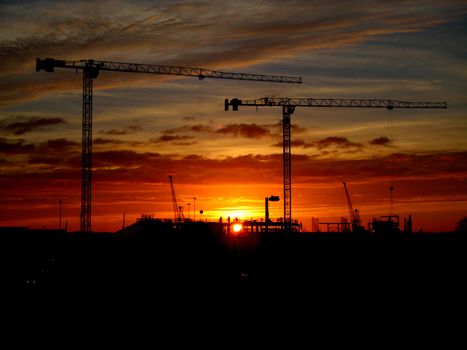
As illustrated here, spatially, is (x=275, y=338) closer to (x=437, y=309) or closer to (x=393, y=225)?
(x=437, y=309)

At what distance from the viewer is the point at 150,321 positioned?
208 ft

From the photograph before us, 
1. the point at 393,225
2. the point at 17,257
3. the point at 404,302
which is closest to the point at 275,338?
the point at 404,302

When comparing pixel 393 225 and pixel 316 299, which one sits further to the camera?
pixel 393 225

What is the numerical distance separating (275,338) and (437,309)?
25.0m

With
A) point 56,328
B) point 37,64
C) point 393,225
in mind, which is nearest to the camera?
point 56,328

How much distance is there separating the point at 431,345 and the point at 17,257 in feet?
294

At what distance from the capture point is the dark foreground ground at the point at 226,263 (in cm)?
8719

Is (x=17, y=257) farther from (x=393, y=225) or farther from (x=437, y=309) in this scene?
(x=393, y=225)

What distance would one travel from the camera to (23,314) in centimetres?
6656

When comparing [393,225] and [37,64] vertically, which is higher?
[37,64]

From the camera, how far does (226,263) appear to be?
376 ft

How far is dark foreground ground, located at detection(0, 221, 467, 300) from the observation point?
87.2m

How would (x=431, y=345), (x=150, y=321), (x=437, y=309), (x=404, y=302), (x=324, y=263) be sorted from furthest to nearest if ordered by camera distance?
(x=324, y=263)
(x=404, y=302)
(x=437, y=309)
(x=150, y=321)
(x=431, y=345)

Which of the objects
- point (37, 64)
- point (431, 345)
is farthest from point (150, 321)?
point (37, 64)
